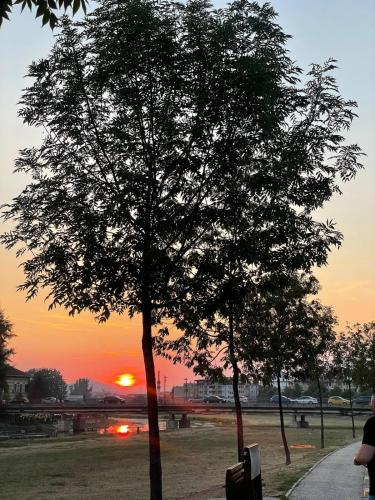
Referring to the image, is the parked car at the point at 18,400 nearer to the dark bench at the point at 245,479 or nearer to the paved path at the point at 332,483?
the paved path at the point at 332,483

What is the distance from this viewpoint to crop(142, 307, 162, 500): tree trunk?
42.3ft

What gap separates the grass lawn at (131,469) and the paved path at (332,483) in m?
0.55

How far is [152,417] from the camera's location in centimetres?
1328

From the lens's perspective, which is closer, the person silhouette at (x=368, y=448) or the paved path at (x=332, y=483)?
the person silhouette at (x=368, y=448)

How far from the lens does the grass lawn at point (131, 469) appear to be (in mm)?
21156

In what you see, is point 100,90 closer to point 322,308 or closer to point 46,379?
point 322,308

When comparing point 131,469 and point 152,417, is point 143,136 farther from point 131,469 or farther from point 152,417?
point 131,469

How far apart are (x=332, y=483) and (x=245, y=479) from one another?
32.1ft

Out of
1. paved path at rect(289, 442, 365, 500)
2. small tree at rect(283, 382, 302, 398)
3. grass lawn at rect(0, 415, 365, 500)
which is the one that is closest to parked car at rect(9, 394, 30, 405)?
small tree at rect(283, 382, 302, 398)

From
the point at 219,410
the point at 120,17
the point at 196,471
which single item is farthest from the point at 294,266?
the point at 219,410

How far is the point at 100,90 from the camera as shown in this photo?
1244cm

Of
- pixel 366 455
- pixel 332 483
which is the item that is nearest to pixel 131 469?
pixel 332 483

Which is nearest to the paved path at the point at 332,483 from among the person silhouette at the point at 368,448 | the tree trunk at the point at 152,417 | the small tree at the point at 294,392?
the tree trunk at the point at 152,417

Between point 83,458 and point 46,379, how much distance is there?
142m
